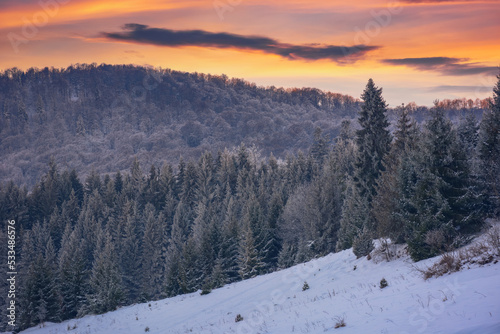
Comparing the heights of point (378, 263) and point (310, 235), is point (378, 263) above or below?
above

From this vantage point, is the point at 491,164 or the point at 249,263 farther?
the point at 249,263

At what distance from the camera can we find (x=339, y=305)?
12.5m

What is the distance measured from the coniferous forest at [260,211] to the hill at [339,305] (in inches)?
95.6

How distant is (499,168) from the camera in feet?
67.3

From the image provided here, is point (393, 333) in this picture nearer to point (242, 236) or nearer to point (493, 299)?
point (493, 299)

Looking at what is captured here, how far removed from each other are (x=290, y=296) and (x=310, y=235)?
33121mm

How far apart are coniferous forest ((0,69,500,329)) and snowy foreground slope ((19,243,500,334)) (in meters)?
2.55

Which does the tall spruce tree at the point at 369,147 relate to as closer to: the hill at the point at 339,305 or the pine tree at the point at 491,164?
the pine tree at the point at 491,164

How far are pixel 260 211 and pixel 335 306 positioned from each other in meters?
43.4

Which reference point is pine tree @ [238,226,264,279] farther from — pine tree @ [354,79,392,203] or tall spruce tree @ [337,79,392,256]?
pine tree @ [354,79,392,203]

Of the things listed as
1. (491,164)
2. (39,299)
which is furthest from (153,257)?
(491,164)

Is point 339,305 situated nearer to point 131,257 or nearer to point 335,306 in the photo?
point 335,306

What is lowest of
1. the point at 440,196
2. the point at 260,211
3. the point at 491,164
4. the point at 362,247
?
the point at 260,211

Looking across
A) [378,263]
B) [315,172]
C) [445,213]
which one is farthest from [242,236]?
[315,172]
